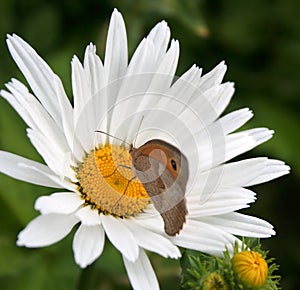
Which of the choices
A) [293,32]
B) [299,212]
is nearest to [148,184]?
[299,212]

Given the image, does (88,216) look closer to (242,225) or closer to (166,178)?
(166,178)

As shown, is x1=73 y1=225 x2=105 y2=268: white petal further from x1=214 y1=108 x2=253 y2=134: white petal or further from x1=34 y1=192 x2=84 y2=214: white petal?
x1=214 y1=108 x2=253 y2=134: white petal

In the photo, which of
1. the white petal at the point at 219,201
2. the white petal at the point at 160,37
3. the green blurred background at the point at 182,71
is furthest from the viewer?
the green blurred background at the point at 182,71

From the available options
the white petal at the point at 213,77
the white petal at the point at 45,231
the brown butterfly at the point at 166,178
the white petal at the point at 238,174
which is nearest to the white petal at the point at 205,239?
the brown butterfly at the point at 166,178

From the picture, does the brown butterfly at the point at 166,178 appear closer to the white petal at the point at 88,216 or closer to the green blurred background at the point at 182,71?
the white petal at the point at 88,216

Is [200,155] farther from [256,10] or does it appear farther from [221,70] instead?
[256,10]

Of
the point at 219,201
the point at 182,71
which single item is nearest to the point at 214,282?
the point at 219,201

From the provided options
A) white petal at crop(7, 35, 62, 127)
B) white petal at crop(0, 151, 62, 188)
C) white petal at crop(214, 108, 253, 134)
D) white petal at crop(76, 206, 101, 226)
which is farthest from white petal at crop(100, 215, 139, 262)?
white petal at crop(214, 108, 253, 134)
